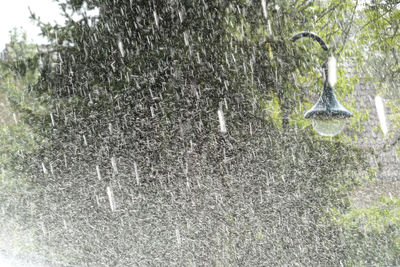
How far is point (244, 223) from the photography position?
4.35m

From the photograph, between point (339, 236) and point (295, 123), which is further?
point (295, 123)

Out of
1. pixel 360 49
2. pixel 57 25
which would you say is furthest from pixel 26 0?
pixel 360 49

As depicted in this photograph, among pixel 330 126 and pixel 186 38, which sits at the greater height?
pixel 186 38

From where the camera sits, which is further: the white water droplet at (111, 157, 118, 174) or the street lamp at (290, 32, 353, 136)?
the white water droplet at (111, 157, 118, 174)

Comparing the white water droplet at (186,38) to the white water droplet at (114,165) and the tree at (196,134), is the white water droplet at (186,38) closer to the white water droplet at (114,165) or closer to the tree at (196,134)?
the tree at (196,134)

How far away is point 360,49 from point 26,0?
4934 millimetres

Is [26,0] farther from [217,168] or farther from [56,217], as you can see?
[217,168]

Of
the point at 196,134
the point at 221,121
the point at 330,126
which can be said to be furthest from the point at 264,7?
the point at 330,126

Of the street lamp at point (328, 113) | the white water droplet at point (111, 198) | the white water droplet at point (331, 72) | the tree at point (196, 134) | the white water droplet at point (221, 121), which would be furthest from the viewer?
the white water droplet at point (111, 198)

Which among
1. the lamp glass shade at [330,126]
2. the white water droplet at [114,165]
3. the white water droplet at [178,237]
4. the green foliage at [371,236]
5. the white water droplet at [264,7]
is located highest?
the white water droplet at [264,7]

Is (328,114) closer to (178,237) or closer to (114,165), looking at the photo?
(178,237)

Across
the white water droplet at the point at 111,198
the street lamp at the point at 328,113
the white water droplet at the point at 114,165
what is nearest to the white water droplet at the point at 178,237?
the white water droplet at the point at 111,198

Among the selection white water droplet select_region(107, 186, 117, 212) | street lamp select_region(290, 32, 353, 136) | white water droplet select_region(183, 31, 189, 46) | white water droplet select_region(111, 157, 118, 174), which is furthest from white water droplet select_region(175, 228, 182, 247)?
white water droplet select_region(183, 31, 189, 46)

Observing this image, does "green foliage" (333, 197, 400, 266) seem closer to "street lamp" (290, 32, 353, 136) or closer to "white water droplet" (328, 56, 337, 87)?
"street lamp" (290, 32, 353, 136)
